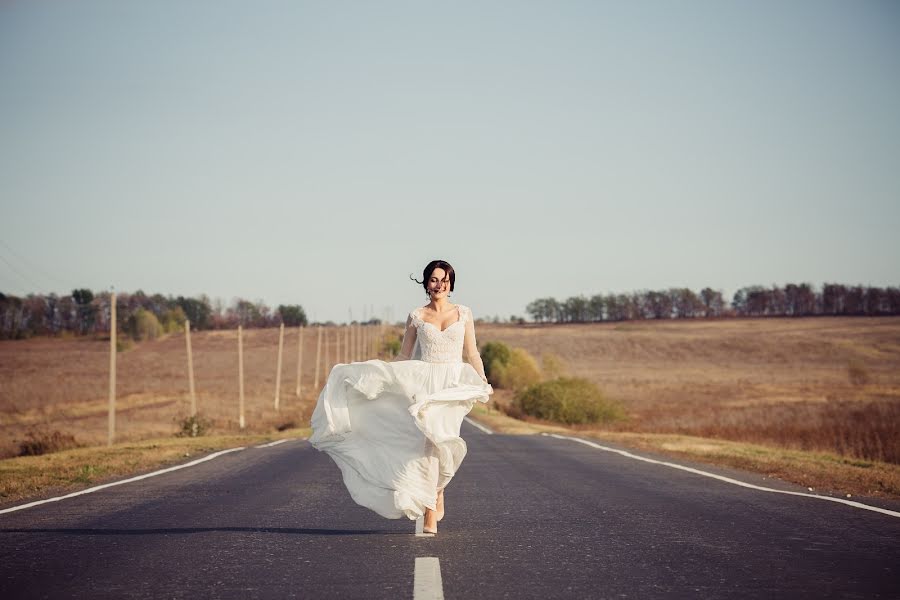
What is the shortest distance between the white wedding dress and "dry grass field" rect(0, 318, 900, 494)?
792 inches

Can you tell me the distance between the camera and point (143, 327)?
13888 cm

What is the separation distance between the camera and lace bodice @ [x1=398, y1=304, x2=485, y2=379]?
8.10 metres

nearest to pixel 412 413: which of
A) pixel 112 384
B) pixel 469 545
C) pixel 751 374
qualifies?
pixel 469 545

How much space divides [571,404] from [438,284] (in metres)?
45.3

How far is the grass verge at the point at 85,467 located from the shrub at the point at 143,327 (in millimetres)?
118364

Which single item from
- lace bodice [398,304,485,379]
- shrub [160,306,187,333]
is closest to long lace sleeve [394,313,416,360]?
lace bodice [398,304,485,379]

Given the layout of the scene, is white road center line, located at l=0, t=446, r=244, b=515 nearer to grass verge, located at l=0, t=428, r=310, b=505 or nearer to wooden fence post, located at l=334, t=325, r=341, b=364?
grass verge, located at l=0, t=428, r=310, b=505

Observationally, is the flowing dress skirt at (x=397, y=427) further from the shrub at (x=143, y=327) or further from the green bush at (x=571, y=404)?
the shrub at (x=143, y=327)

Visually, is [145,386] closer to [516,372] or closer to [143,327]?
[516,372]

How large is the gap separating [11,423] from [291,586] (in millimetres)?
45767

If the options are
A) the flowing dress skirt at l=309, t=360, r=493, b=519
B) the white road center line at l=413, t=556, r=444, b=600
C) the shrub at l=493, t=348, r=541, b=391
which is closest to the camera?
the white road center line at l=413, t=556, r=444, b=600

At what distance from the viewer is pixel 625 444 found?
25141mm

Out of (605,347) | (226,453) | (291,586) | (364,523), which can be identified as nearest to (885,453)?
(226,453)

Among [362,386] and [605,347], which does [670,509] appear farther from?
[605,347]
